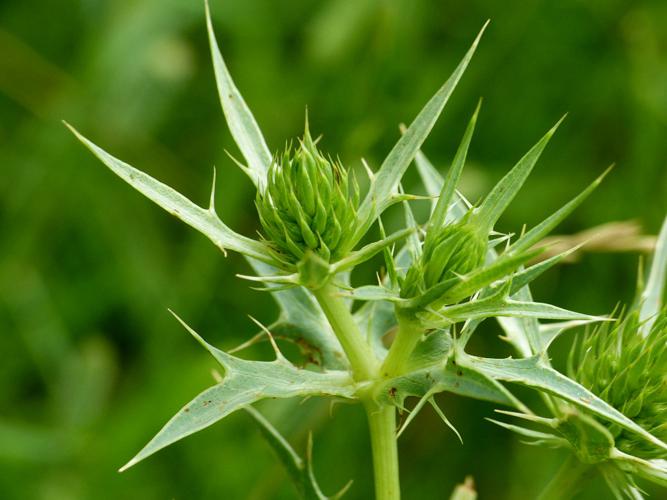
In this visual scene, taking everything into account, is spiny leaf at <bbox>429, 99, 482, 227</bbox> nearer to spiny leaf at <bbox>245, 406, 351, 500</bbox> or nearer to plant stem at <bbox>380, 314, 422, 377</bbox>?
plant stem at <bbox>380, 314, 422, 377</bbox>

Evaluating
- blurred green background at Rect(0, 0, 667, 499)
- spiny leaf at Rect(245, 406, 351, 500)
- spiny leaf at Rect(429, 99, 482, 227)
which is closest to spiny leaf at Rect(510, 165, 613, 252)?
spiny leaf at Rect(429, 99, 482, 227)

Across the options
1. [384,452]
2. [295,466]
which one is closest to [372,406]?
[384,452]

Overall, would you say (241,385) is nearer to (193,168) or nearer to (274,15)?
(193,168)

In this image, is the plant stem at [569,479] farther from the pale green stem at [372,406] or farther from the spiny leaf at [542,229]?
the spiny leaf at [542,229]

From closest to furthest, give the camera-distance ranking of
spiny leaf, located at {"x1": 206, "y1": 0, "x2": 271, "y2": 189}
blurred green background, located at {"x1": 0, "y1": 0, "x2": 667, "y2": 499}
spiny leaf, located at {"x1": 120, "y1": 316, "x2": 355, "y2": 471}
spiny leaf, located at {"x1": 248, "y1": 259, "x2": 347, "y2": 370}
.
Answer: spiny leaf, located at {"x1": 120, "y1": 316, "x2": 355, "y2": 471} < spiny leaf, located at {"x1": 206, "y1": 0, "x2": 271, "y2": 189} < spiny leaf, located at {"x1": 248, "y1": 259, "x2": 347, "y2": 370} < blurred green background, located at {"x1": 0, "y1": 0, "x2": 667, "y2": 499}

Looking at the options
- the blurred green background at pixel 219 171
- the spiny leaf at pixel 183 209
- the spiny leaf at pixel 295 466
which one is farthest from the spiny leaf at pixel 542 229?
the blurred green background at pixel 219 171

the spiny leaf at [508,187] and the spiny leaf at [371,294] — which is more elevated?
the spiny leaf at [508,187]

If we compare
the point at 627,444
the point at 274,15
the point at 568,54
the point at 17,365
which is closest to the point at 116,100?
the point at 274,15

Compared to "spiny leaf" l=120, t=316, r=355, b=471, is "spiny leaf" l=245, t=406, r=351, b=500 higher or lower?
lower
